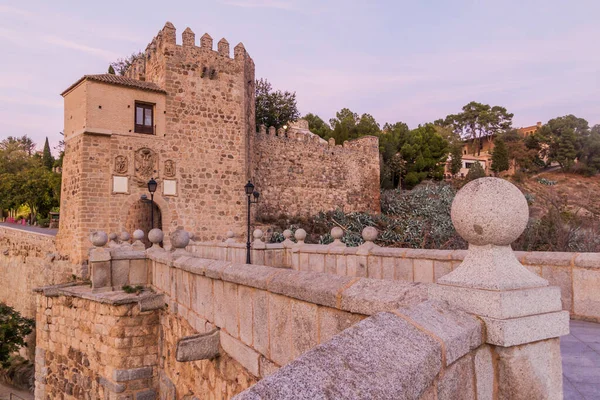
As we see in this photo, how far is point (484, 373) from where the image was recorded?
7.00ft

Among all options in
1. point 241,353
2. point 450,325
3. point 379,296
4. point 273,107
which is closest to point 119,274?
point 241,353

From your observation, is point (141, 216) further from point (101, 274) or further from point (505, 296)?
point (505, 296)

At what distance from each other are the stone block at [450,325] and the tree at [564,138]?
62.6 metres

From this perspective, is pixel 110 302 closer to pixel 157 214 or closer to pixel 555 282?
pixel 555 282

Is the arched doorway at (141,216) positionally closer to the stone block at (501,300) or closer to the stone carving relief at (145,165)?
the stone carving relief at (145,165)

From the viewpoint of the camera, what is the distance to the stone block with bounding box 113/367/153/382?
24.5ft

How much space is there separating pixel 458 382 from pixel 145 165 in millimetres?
17017

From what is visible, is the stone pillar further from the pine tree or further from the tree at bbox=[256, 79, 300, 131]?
the pine tree

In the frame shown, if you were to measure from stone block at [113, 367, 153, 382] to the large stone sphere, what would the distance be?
6843 millimetres

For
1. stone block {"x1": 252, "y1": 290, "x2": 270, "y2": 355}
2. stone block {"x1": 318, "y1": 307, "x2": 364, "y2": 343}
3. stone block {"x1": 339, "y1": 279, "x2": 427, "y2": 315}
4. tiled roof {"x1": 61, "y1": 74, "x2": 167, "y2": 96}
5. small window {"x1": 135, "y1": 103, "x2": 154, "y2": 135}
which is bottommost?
stone block {"x1": 252, "y1": 290, "x2": 270, "y2": 355}

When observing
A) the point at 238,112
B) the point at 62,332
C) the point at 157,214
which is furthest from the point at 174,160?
the point at 62,332

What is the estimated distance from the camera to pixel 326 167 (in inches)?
1192

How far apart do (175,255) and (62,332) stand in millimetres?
4626

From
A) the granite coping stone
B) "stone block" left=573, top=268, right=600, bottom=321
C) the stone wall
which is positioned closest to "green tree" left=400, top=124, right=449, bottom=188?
the stone wall
